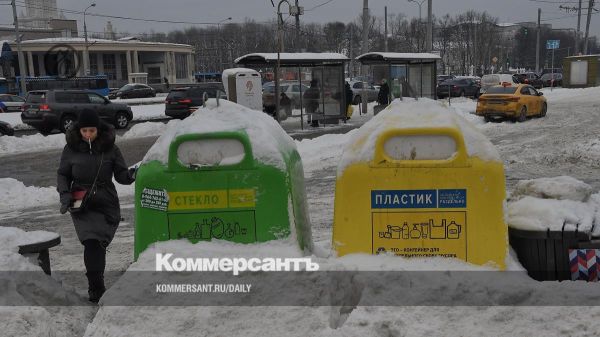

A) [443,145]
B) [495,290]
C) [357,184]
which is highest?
[443,145]

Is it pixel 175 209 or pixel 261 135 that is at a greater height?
pixel 261 135

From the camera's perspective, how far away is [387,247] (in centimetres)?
374

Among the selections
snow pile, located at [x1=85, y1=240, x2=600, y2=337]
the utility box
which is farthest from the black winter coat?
the utility box

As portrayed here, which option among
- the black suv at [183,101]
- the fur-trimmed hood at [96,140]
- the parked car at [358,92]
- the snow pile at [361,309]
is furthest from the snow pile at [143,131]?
the snow pile at [361,309]

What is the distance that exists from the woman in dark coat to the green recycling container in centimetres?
100

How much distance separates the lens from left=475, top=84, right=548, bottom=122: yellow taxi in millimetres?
20297

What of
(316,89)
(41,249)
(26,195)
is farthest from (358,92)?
(41,249)

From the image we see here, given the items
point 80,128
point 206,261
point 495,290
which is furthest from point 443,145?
point 80,128

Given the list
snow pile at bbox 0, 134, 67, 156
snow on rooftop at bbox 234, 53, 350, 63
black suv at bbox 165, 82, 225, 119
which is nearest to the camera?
snow pile at bbox 0, 134, 67, 156

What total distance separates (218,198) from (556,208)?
2290 millimetres

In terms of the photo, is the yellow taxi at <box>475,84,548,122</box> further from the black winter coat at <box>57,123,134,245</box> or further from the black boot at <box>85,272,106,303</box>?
the black boot at <box>85,272,106,303</box>

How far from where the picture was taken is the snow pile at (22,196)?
9.91 m

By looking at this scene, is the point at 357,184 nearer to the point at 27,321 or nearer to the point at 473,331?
the point at 473,331

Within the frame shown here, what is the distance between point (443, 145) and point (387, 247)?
2.45ft
